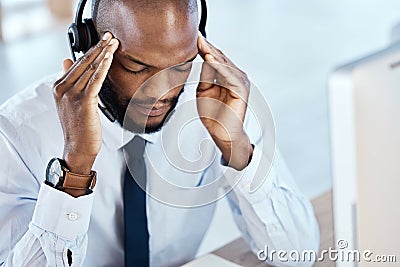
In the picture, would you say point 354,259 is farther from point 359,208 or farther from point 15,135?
point 15,135

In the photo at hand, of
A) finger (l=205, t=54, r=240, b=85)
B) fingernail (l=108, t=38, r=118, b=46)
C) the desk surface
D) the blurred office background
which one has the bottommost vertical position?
the blurred office background

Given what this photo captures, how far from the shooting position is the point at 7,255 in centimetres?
138

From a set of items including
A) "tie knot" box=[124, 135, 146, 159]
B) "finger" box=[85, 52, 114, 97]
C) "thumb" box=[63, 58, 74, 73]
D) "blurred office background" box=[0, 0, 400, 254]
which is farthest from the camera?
"blurred office background" box=[0, 0, 400, 254]

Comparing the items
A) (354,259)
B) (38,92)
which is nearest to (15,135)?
(38,92)

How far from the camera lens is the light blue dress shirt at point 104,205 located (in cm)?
128

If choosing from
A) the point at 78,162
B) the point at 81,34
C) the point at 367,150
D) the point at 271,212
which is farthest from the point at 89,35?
the point at 367,150

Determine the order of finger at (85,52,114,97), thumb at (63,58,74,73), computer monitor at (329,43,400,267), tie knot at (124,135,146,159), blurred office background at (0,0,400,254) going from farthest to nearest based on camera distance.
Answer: blurred office background at (0,0,400,254) < tie knot at (124,135,146,159) < thumb at (63,58,74,73) < finger at (85,52,114,97) < computer monitor at (329,43,400,267)

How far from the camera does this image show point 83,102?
1202mm

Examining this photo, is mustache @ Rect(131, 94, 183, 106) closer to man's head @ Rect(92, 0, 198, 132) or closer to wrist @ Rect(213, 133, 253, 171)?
man's head @ Rect(92, 0, 198, 132)

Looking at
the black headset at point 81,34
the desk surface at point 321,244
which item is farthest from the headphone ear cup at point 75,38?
the desk surface at point 321,244

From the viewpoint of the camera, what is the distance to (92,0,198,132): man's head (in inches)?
49.8

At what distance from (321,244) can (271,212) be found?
0.11m

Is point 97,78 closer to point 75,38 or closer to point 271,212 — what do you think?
point 75,38

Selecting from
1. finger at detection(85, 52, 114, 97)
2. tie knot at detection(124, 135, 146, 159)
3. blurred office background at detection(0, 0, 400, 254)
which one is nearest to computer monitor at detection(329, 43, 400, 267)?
finger at detection(85, 52, 114, 97)
